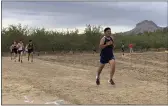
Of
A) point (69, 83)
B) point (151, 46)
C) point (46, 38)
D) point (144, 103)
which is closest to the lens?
point (144, 103)

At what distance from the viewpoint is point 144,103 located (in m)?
9.12

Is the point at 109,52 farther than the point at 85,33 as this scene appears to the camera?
No

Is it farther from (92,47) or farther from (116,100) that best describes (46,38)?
(116,100)

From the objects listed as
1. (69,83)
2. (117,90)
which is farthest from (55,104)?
(69,83)

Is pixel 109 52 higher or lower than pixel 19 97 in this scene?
higher

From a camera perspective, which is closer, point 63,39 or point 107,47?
point 107,47

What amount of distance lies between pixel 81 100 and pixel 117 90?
1.85 meters

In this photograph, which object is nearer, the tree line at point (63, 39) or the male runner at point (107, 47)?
the male runner at point (107, 47)

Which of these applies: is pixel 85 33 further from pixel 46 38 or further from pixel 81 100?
pixel 81 100

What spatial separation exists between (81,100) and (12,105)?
159 cm

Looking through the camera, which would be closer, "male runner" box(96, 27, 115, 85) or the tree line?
"male runner" box(96, 27, 115, 85)

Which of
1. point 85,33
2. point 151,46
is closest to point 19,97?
point 85,33

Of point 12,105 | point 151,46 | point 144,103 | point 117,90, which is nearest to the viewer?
point 12,105

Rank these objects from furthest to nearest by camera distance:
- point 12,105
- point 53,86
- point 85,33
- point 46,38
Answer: point 85,33, point 46,38, point 53,86, point 12,105
